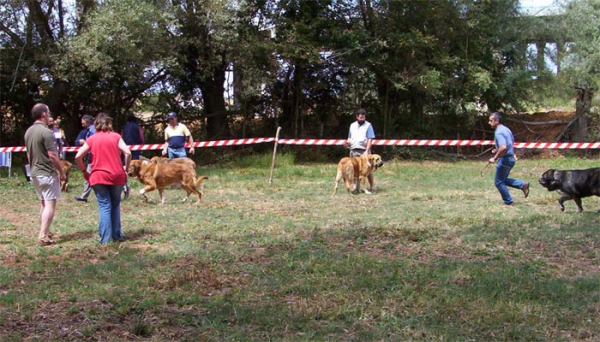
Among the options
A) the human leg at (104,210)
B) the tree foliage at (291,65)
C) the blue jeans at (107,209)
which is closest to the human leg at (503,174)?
the blue jeans at (107,209)

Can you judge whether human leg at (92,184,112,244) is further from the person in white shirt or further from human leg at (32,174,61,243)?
the person in white shirt

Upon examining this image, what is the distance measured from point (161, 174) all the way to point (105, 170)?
3224mm

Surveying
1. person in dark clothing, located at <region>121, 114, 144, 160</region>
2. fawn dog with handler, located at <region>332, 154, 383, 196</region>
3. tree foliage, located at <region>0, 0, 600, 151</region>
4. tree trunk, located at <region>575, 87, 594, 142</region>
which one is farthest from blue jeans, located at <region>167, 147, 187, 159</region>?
tree trunk, located at <region>575, 87, 594, 142</region>

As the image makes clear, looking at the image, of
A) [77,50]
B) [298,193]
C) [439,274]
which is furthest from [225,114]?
[439,274]

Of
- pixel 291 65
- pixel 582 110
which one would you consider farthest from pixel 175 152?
pixel 582 110

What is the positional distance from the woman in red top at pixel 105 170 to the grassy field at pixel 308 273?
1.32ft

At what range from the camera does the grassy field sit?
4.71 meters

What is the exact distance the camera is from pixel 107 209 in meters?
7.51

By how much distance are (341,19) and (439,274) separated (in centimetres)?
1570

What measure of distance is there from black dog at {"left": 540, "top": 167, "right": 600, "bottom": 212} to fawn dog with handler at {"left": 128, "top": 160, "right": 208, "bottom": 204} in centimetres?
619

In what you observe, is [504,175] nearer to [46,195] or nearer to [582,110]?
[46,195]

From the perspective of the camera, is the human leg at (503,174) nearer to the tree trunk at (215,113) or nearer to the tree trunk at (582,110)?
the tree trunk at (215,113)

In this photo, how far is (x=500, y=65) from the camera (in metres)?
22.4

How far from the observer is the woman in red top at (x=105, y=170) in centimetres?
743
